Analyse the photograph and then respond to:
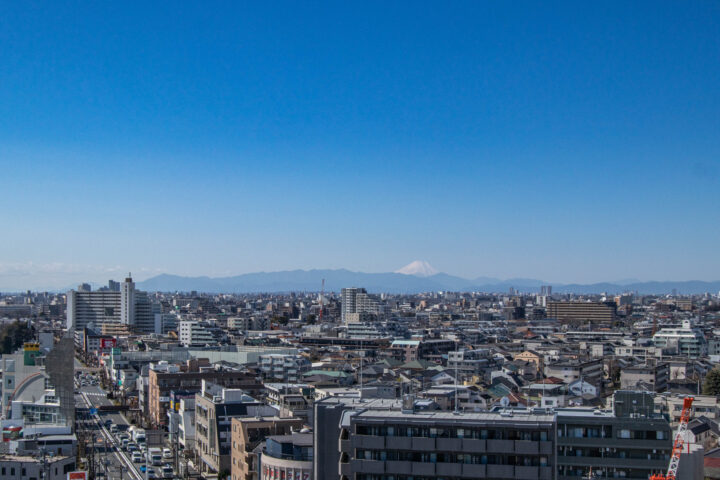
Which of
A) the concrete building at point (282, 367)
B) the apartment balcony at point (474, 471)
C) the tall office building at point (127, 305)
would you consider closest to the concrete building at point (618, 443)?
the apartment balcony at point (474, 471)

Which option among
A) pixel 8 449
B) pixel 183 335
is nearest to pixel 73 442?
pixel 8 449

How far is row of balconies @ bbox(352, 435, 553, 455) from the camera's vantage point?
37.1 feet

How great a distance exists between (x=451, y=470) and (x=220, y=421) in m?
10.1

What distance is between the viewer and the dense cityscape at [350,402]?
1160 centimetres

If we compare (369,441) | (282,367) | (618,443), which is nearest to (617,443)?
(618,443)

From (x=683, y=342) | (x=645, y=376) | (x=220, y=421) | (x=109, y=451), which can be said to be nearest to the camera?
(x=220, y=421)

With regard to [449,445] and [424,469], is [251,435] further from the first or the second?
[449,445]

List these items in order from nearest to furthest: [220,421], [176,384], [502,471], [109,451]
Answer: [502,471] < [220,421] < [109,451] < [176,384]

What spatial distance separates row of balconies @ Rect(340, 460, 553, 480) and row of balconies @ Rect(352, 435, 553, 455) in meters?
0.19

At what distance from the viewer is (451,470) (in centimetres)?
1141

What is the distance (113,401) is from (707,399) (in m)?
21.9

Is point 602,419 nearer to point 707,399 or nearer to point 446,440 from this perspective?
point 446,440

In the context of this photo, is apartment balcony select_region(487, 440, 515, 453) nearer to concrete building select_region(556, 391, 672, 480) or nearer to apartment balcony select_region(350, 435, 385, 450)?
concrete building select_region(556, 391, 672, 480)

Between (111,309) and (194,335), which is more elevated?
(111,309)
